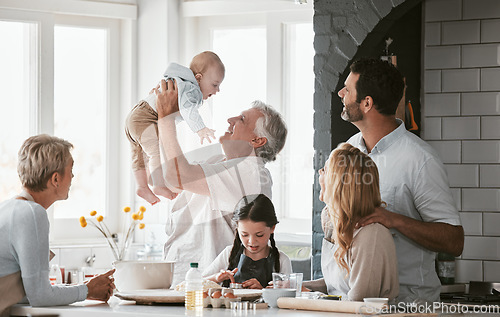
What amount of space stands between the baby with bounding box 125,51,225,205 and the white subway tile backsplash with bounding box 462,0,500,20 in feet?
4.24

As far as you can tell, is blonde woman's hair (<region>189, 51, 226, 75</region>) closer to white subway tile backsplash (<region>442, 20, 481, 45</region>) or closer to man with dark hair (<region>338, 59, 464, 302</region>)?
man with dark hair (<region>338, 59, 464, 302</region>)

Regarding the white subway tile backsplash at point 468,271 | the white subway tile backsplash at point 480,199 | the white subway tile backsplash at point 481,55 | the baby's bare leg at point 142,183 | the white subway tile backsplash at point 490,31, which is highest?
the white subway tile backsplash at point 490,31

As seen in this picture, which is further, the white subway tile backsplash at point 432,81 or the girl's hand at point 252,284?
the white subway tile backsplash at point 432,81

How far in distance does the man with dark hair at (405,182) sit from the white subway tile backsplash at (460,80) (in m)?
0.97

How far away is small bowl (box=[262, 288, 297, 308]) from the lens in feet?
8.17

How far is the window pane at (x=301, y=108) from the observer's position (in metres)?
4.87

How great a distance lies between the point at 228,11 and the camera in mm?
4973

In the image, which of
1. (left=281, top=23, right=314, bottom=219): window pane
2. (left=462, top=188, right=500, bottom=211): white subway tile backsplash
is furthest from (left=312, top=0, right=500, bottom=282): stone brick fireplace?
(left=281, top=23, right=314, bottom=219): window pane

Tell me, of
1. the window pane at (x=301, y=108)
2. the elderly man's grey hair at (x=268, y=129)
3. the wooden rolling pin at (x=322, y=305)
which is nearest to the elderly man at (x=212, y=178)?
the elderly man's grey hair at (x=268, y=129)

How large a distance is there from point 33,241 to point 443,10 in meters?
2.44

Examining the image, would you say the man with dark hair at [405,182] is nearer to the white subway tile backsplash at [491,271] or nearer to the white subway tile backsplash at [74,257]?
the white subway tile backsplash at [491,271]

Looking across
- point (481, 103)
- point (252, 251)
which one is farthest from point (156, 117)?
point (481, 103)

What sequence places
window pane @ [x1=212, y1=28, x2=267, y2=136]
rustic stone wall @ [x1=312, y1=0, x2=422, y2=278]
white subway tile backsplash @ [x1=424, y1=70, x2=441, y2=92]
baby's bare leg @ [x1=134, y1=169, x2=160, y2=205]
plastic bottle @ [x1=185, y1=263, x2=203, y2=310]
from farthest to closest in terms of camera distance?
1. window pane @ [x1=212, y1=28, x2=267, y2=136]
2. white subway tile backsplash @ [x1=424, y1=70, x2=441, y2=92]
3. baby's bare leg @ [x1=134, y1=169, x2=160, y2=205]
4. rustic stone wall @ [x1=312, y1=0, x2=422, y2=278]
5. plastic bottle @ [x1=185, y1=263, x2=203, y2=310]

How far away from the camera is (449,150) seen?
3.95 meters
